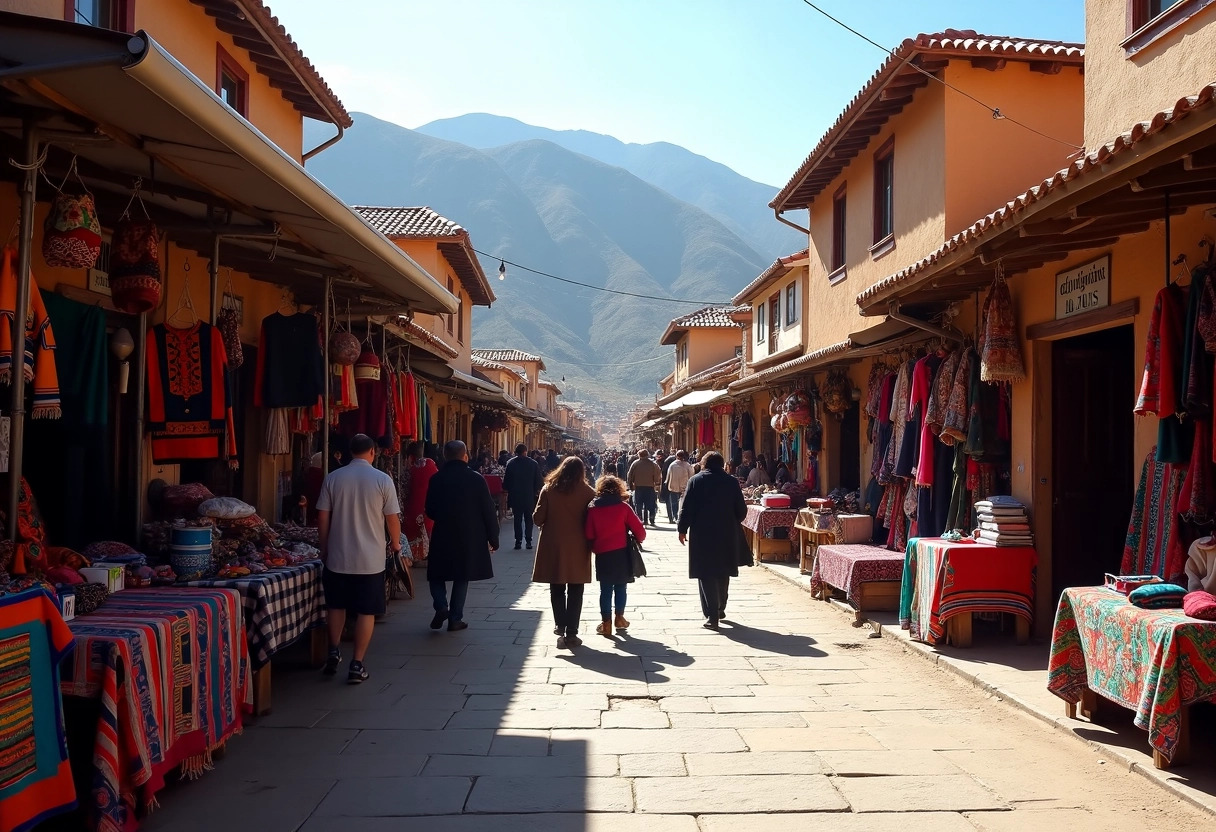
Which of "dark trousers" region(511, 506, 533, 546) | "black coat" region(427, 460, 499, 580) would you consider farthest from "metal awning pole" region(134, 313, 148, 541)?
"dark trousers" region(511, 506, 533, 546)

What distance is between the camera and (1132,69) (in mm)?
7723

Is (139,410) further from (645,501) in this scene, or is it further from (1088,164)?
(645,501)

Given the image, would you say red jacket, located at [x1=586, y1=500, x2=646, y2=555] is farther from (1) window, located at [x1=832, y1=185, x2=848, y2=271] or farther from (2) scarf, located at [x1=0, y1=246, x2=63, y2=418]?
(1) window, located at [x1=832, y1=185, x2=848, y2=271]

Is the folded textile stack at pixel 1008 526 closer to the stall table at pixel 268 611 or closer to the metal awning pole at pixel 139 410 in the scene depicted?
the stall table at pixel 268 611

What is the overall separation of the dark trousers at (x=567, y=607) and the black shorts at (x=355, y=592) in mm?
1993

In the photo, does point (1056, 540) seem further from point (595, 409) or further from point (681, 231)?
point (681, 231)

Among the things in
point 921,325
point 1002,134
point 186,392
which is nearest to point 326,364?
point 186,392

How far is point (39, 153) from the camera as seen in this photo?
528 centimetres

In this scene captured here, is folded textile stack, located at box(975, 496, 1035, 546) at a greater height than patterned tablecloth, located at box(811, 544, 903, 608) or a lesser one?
greater

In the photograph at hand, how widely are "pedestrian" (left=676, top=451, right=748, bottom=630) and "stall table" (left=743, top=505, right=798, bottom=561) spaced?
511cm

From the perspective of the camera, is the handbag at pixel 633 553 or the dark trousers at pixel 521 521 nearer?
the handbag at pixel 633 553

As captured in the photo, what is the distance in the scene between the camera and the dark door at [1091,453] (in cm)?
835

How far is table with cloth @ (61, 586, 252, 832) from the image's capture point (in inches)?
165

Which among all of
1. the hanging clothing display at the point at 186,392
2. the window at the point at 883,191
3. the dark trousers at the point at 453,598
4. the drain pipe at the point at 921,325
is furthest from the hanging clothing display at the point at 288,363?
the window at the point at 883,191
